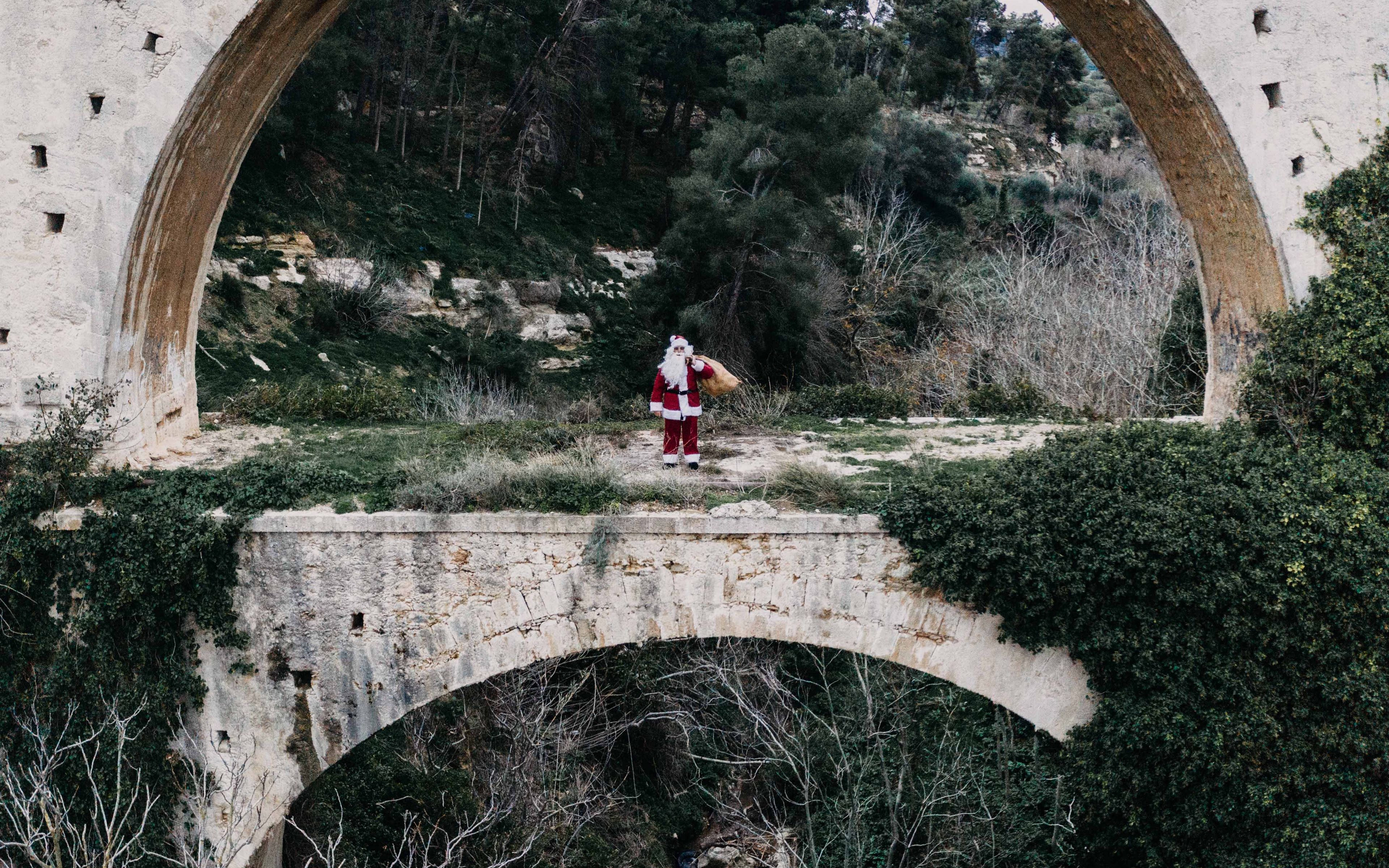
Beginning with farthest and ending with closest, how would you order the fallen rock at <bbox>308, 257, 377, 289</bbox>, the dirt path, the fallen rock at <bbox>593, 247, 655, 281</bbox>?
the fallen rock at <bbox>593, 247, 655, 281</bbox> < the fallen rock at <bbox>308, 257, 377, 289</bbox> < the dirt path

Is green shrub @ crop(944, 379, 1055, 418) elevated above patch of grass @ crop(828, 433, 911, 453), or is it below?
above

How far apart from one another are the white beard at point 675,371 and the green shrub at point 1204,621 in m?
2.28

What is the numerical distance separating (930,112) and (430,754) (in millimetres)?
34849

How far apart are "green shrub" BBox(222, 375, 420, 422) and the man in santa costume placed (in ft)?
14.6

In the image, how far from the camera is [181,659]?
8773 millimetres

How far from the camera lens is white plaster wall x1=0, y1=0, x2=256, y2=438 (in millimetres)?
9109

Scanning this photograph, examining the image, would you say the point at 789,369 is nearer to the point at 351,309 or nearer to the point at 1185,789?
the point at 351,309

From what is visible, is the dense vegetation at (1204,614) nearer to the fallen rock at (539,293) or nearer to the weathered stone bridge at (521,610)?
the weathered stone bridge at (521,610)

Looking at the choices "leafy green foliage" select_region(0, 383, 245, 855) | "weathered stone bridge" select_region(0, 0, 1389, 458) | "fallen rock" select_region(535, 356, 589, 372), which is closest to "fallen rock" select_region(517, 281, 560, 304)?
"fallen rock" select_region(535, 356, 589, 372)

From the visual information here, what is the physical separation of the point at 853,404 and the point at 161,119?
7943mm

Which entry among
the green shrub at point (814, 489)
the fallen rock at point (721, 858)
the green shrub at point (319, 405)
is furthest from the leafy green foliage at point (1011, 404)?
the green shrub at point (319, 405)

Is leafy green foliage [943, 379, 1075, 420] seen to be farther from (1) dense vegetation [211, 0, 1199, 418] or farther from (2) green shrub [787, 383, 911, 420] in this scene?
(1) dense vegetation [211, 0, 1199, 418]

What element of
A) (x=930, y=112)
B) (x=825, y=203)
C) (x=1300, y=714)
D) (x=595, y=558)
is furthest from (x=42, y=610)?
(x=930, y=112)

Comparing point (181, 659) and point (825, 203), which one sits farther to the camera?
point (825, 203)
